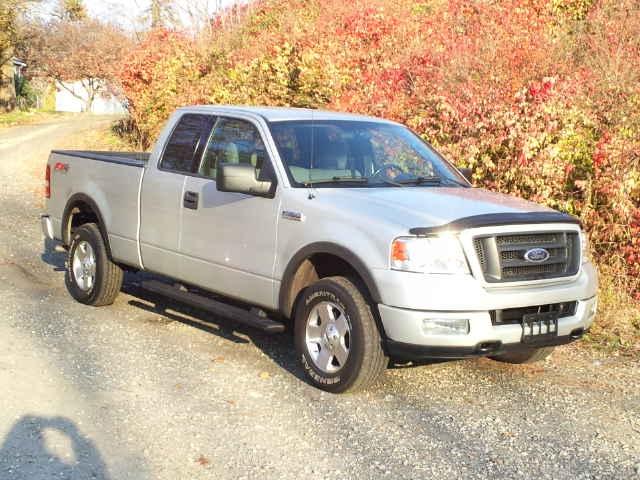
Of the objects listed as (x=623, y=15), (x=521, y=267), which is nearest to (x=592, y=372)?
(x=521, y=267)

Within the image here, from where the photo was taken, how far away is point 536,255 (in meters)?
5.78

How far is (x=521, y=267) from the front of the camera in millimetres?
5738

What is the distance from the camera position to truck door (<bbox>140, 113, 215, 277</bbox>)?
7305mm

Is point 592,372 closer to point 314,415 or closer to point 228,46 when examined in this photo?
point 314,415

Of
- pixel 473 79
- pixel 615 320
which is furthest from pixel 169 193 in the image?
pixel 473 79

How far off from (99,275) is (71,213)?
93 cm

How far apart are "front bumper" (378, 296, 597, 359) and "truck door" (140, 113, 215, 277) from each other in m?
2.39

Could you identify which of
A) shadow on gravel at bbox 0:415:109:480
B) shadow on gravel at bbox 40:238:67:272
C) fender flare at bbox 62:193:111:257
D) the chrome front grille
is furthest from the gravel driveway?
shadow on gravel at bbox 40:238:67:272

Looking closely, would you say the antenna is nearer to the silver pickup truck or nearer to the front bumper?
the silver pickup truck

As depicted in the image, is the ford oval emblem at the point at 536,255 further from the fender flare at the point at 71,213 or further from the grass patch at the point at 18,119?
the grass patch at the point at 18,119

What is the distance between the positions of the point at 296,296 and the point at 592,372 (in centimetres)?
239

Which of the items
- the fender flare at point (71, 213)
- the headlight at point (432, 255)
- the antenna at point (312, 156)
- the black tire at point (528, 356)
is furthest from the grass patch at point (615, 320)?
the fender flare at point (71, 213)

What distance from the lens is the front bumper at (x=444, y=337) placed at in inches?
216

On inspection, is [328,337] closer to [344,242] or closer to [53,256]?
[344,242]
